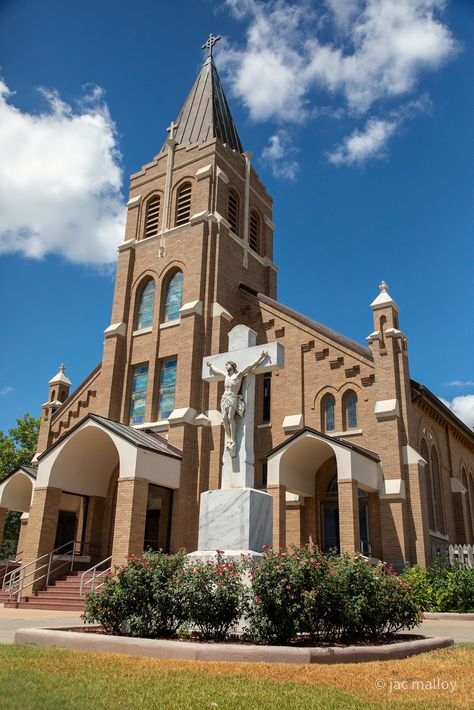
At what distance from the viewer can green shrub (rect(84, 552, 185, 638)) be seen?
325 inches

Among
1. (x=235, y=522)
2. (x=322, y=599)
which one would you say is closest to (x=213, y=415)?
(x=235, y=522)

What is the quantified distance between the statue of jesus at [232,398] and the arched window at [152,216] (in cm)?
1821

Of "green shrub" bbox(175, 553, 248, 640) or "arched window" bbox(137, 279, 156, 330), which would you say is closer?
"green shrub" bbox(175, 553, 248, 640)

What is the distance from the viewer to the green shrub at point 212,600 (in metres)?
8.04

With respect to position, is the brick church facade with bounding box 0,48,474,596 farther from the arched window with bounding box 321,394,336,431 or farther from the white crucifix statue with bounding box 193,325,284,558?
the white crucifix statue with bounding box 193,325,284,558

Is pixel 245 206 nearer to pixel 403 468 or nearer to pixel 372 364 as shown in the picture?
pixel 372 364

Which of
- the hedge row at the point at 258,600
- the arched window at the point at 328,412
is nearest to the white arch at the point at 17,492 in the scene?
the arched window at the point at 328,412

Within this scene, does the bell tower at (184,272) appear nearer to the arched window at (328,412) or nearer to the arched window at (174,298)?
the arched window at (174,298)

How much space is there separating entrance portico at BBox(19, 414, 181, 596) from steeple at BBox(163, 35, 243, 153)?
15.9 metres

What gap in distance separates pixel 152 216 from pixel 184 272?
16.1 ft

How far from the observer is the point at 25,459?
138ft

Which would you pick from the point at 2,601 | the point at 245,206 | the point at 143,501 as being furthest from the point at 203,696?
the point at 245,206

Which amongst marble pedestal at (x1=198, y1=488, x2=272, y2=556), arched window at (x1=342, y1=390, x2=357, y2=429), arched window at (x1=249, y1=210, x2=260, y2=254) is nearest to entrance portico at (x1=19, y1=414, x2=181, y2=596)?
arched window at (x1=342, y1=390, x2=357, y2=429)

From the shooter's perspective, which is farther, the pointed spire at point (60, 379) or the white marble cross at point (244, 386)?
the pointed spire at point (60, 379)
